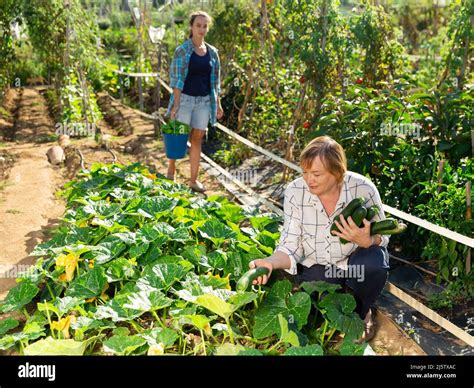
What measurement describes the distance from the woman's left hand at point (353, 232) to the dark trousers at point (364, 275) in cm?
7

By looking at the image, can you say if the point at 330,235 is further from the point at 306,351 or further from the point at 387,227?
the point at 306,351

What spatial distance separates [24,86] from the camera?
14.4 m

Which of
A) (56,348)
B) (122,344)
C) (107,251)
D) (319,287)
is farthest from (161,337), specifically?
(107,251)

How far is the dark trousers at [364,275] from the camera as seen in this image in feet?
9.84

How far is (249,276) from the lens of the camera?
2873 mm

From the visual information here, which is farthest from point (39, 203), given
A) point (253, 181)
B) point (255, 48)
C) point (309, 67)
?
point (255, 48)

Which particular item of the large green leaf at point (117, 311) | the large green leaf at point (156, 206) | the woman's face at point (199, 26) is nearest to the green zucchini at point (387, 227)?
the large green leaf at point (117, 311)

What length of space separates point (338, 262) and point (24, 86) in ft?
41.5

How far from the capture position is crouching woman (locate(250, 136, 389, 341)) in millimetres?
2934

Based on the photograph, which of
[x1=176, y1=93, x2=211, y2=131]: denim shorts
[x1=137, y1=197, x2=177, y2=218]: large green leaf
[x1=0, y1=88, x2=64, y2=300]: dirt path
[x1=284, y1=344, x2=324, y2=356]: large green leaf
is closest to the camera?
[x1=284, y1=344, x2=324, y2=356]: large green leaf

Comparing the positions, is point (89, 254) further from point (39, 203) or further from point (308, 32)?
point (308, 32)

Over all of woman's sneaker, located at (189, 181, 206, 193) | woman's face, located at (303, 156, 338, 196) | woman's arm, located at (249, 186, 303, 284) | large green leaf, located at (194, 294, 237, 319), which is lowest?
woman's sneaker, located at (189, 181, 206, 193)

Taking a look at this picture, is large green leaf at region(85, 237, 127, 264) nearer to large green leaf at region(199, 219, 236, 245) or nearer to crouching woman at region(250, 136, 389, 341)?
large green leaf at region(199, 219, 236, 245)

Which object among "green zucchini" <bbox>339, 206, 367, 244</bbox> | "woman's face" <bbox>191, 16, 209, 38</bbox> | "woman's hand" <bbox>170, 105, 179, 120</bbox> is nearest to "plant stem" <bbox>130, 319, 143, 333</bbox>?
"green zucchini" <bbox>339, 206, 367, 244</bbox>
